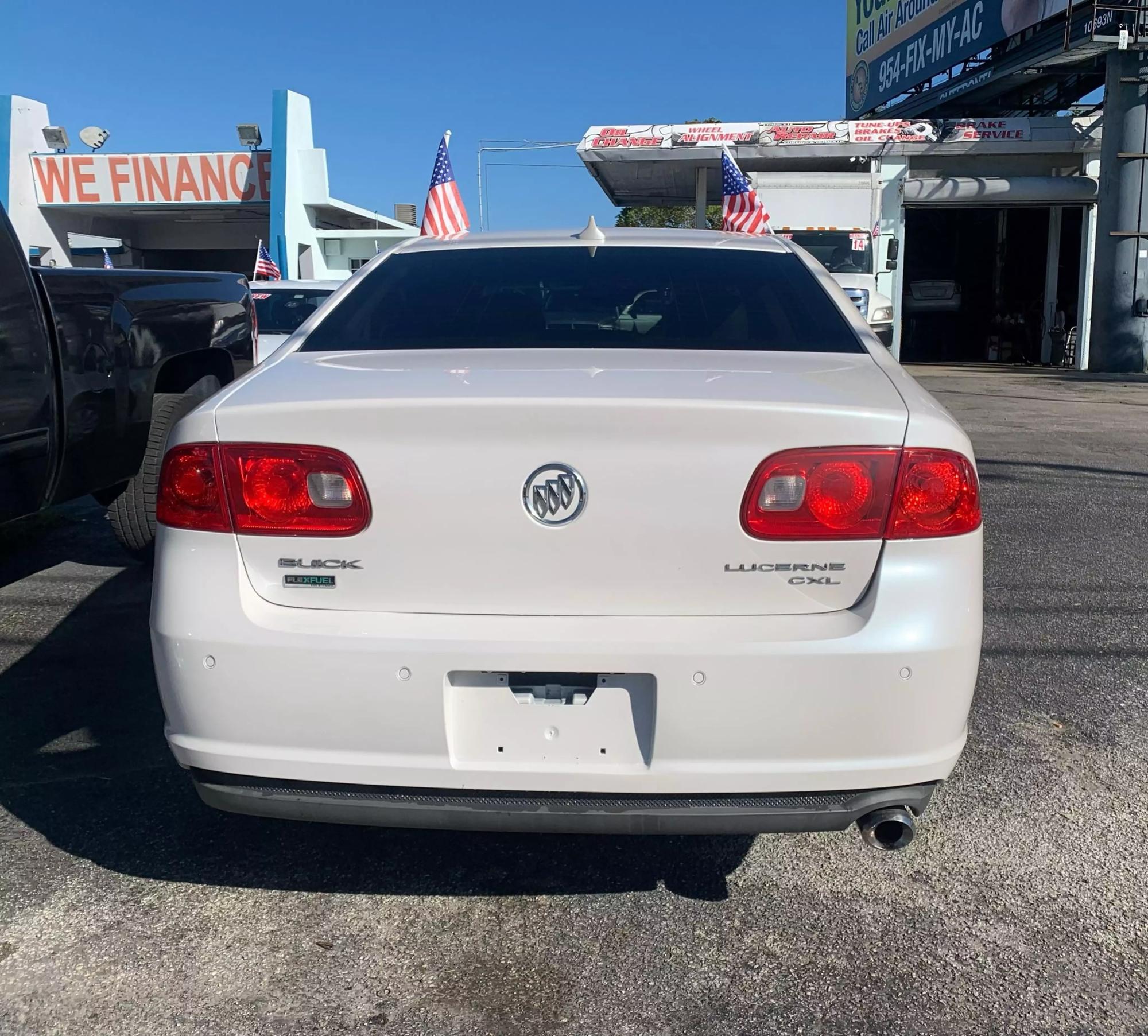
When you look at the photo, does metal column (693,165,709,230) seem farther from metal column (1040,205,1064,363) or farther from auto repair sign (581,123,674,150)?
metal column (1040,205,1064,363)

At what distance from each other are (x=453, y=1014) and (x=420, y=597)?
2.94 feet

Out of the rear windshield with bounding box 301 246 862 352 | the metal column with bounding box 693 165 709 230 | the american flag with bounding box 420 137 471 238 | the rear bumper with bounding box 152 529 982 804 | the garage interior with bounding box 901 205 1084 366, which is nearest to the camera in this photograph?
the rear bumper with bounding box 152 529 982 804

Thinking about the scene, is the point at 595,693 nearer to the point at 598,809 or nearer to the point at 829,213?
the point at 598,809

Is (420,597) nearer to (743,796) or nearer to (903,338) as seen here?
(743,796)

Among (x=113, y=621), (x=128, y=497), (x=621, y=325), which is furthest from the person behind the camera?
(x=128, y=497)

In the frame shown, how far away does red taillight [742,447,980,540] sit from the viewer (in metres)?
2.33

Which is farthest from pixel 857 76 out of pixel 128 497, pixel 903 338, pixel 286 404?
pixel 286 404

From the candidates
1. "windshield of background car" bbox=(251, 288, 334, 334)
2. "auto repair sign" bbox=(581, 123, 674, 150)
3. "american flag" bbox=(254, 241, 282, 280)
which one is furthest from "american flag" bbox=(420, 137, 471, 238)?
"auto repair sign" bbox=(581, 123, 674, 150)

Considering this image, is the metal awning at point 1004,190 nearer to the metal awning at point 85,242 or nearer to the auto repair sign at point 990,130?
the auto repair sign at point 990,130

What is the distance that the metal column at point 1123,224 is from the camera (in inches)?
690

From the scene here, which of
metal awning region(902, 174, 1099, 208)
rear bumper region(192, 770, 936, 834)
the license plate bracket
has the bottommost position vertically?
rear bumper region(192, 770, 936, 834)

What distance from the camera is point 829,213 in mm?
16031

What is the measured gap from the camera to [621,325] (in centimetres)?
331

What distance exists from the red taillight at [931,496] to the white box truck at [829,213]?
13.9 meters
